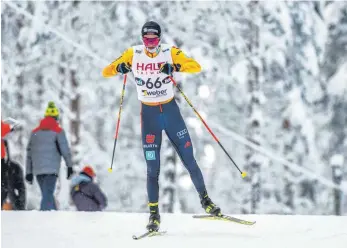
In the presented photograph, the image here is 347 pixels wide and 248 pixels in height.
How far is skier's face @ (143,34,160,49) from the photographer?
788 centimetres

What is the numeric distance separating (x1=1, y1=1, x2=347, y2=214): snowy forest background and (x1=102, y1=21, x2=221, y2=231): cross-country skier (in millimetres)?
10529

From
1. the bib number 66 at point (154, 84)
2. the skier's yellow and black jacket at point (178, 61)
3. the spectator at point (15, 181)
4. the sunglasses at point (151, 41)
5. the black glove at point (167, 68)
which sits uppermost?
the sunglasses at point (151, 41)

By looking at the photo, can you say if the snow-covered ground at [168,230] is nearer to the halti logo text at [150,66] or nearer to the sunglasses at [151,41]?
the halti logo text at [150,66]

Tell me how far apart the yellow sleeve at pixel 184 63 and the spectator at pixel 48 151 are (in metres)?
3.51

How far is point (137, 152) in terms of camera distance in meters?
27.1

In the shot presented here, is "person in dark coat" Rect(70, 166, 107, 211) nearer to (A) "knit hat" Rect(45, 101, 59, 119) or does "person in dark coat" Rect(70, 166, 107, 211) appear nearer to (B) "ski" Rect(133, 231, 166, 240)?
(A) "knit hat" Rect(45, 101, 59, 119)

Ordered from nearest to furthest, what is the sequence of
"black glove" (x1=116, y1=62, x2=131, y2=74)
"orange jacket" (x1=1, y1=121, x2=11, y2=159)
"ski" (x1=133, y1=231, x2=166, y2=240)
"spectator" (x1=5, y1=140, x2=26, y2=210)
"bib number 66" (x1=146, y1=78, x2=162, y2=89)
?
1. "ski" (x1=133, y1=231, x2=166, y2=240)
2. "bib number 66" (x1=146, y1=78, x2=162, y2=89)
3. "black glove" (x1=116, y1=62, x2=131, y2=74)
4. "orange jacket" (x1=1, y1=121, x2=11, y2=159)
5. "spectator" (x1=5, y1=140, x2=26, y2=210)

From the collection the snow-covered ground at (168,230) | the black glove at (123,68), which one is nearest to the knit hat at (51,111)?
the snow-covered ground at (168,230)

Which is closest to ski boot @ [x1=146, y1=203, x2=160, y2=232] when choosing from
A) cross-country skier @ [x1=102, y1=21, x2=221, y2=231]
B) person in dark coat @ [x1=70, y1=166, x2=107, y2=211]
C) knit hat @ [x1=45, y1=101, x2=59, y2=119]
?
cross-country skier @ [x1=102, y1=21, x2=221, y2=231]

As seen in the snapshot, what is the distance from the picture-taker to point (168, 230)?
8516mm

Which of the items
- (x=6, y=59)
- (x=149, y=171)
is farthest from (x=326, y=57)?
(x=149, y=171)

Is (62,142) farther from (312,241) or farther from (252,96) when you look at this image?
(252,96)

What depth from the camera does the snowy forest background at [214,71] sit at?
19422 mm

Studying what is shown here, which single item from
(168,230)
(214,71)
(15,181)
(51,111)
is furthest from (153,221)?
(214,71)
